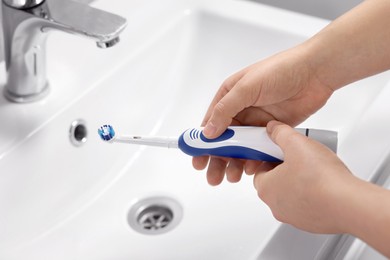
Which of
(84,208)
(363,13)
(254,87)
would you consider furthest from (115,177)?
(363,13)

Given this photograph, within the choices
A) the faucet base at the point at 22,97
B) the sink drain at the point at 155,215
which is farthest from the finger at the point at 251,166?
the faucet base at the point at 22,97

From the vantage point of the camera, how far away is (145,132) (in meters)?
0.79

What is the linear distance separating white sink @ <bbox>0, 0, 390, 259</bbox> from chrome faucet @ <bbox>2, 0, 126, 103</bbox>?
4cm

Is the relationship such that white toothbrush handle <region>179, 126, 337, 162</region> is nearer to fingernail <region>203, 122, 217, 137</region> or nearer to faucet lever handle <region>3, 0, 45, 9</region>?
fingernail <region>203, 122, 217, 137</region>

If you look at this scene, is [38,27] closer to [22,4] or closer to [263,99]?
[22,4]

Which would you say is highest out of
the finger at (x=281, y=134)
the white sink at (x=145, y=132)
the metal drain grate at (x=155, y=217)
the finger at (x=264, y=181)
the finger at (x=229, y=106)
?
the finger at (x=281, y=134)

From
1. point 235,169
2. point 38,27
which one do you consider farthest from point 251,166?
point 38,27

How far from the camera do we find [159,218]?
0.73m

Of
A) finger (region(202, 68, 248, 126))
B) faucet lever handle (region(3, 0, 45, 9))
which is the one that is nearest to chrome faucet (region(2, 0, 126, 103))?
faucet lever handle (region(3, 0, 45, 9))

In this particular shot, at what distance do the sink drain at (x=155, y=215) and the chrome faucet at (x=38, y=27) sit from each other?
7.2 inches

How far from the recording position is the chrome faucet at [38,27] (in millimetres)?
622

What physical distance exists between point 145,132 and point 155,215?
11cm

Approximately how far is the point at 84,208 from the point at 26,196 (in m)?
0.07

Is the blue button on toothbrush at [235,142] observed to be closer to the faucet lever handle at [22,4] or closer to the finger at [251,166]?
the finger at [251,166]
